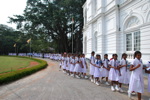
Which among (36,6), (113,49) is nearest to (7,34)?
(36,6)

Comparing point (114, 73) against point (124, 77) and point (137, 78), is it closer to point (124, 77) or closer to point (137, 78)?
point (124, 77)

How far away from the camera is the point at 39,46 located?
44812 mm

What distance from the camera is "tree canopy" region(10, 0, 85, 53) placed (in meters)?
30.7

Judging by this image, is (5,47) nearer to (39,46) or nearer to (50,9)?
Result: (39,46)

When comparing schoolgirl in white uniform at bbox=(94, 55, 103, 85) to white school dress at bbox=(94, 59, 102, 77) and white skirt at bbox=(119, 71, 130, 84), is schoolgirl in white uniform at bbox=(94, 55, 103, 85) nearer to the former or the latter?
white school dress at bbox=(94, 59, 102, 77)

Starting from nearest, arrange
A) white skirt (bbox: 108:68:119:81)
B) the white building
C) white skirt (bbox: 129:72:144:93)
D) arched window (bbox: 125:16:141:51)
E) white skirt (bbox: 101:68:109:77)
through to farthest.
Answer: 1. white skirt (bbox: 129:72:144:93)
2. white skirt (bbox: 108:68:119:81)
3. white skirt (bbox: 101:68:109:77)
4. the white building
5. arched window (bbox: 125:16:141:51)

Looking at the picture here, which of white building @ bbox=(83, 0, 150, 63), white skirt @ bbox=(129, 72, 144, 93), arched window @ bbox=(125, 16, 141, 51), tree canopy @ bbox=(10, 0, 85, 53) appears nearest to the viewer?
white skirt @ bbox=(129, 72, 144, 93)

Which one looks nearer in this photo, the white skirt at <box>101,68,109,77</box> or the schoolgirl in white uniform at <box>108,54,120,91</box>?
the schoolgirl in white uniform at <box>108,54,120,91</box>

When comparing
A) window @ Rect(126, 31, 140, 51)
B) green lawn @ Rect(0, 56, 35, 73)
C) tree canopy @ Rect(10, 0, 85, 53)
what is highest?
tree canopy @ Rect(10, 0, 85, 53)

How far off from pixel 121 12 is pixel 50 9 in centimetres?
2342

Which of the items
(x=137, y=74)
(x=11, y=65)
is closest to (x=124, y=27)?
(x=137, y=74)

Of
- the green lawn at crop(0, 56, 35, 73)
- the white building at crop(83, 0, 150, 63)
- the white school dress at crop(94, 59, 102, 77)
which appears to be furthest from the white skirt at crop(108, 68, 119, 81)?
the green lawn at crop(0, 56, 35, 73)

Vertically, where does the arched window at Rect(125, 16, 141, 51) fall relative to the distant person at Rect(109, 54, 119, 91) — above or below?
above

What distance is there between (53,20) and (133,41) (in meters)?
22.8
